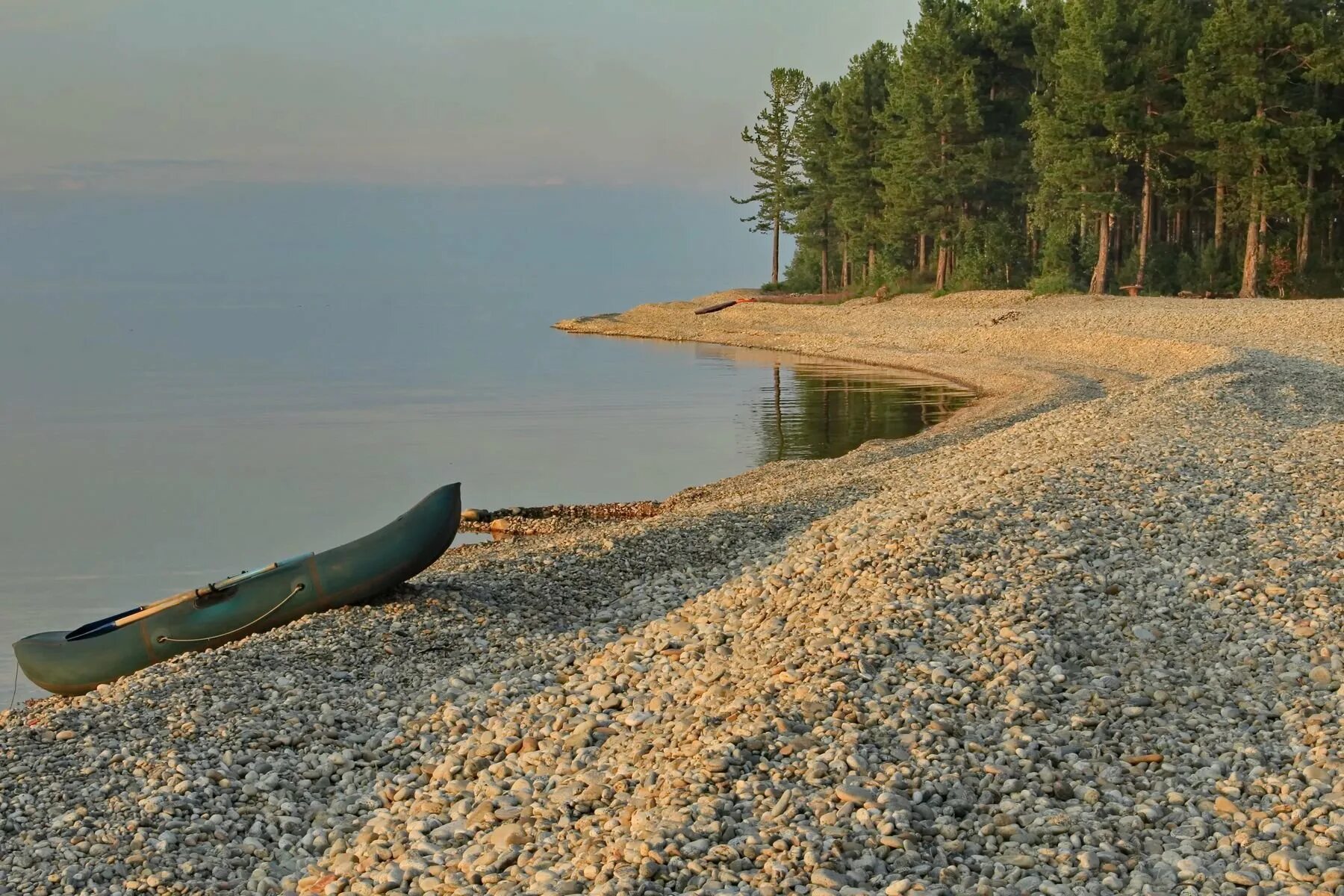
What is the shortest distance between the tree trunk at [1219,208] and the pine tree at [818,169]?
90.0 feet

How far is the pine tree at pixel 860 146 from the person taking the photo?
69.0m

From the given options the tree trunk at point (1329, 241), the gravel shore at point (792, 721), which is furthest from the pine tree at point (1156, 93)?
the gravel shore at point (792, 721)

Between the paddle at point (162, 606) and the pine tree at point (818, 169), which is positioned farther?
the pine tree at point (818, 169)

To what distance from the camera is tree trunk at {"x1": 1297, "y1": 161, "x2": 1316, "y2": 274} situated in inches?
1630

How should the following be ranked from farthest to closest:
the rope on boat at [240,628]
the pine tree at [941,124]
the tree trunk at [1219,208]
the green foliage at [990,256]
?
the green foliage at [990,256]
the pine tree at [941,124]
the tree trunk at [1219,208]
the rope on boat at [240,628]

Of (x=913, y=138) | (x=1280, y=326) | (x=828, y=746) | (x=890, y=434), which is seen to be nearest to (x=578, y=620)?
(x=828, y=746)

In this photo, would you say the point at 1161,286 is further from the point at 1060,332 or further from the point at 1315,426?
the point at 1315,426

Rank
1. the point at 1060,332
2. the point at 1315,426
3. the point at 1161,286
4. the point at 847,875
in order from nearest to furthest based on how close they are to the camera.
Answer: the point at 847,875
the point at 1315,426
the point at 1060,332
the point at 1161,286

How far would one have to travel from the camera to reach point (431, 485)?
85.4 ft

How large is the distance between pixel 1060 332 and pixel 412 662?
35548 millimetres

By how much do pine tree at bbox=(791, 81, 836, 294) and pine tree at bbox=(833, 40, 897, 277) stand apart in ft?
5.15

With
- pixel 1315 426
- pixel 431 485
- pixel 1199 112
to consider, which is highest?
pixel 1199 112

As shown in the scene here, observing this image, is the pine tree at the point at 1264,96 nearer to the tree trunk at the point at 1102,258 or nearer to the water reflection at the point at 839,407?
the tree trunk at the point at 1102,258

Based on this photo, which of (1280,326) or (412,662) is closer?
(412,662)
